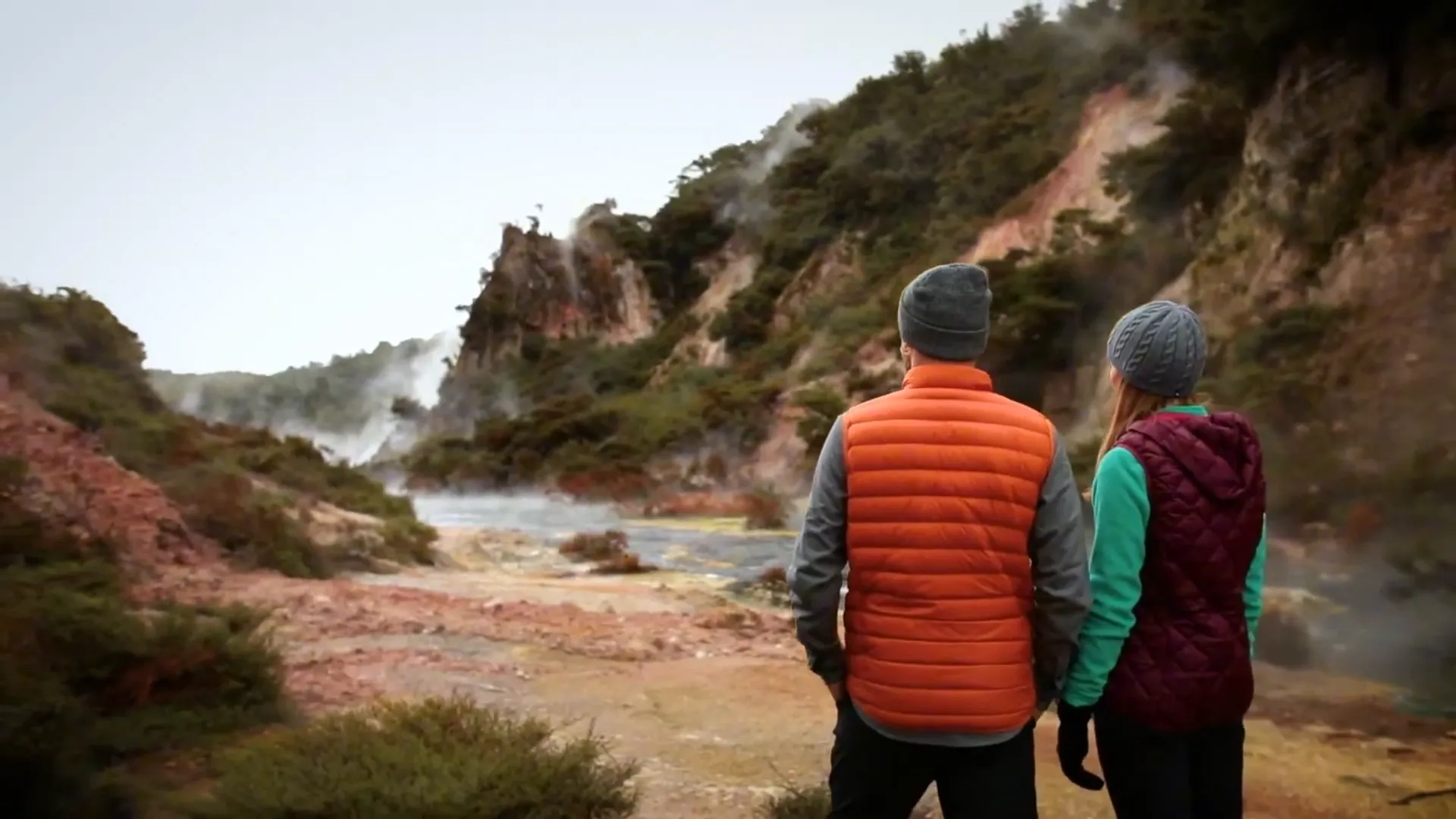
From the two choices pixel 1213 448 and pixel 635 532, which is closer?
pixel 1213 448

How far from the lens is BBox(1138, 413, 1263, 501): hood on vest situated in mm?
2379

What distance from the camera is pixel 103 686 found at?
401 cm

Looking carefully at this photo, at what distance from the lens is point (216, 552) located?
353 inches

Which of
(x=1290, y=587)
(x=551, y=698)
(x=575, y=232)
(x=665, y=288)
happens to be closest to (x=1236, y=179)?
(x=1290, y=587)

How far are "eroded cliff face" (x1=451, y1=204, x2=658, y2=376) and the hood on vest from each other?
39647 millimetres

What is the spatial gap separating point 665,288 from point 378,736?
131ft

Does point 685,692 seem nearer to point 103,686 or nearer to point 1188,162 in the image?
point 103,686

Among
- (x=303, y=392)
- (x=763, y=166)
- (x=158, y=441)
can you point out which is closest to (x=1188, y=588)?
(x=158, y=441)

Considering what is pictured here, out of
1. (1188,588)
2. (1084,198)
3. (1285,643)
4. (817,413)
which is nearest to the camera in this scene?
(1188,588)

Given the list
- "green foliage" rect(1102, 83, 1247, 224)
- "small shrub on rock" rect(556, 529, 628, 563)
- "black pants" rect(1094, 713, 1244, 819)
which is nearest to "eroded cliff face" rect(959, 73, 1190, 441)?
"green foliage" rect(1102, 83, 1247, 224)

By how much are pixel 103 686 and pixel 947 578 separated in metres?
3.22

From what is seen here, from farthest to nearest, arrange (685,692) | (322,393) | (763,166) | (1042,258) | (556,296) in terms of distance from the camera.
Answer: (556,296)
(763,166)
(322,393)
(1042,258)
(685,692)

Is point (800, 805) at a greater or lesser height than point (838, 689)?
lesser

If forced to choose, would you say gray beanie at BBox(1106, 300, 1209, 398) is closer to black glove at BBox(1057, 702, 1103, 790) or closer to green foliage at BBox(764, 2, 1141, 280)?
black glove at BBox(1057, 702, 1103, 790)
